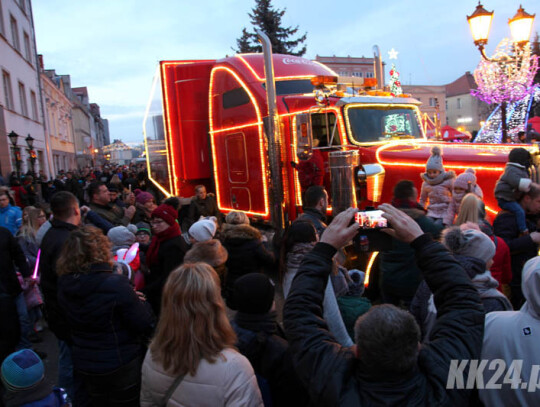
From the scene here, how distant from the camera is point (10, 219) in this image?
6785 millimetres

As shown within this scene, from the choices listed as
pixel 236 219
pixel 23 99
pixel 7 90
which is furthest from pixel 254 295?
pixel 23 99

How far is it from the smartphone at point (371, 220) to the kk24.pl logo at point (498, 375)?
696mm

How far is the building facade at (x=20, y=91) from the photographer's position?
58.3 ft

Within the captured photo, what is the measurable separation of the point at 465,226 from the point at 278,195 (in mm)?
3659

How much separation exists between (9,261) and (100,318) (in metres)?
2.17

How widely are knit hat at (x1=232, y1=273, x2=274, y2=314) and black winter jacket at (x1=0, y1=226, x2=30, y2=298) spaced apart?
9.46 feet

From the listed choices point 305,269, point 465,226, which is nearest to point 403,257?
point 465,226

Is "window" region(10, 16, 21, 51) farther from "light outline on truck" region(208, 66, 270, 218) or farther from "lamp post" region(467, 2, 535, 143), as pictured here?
"lamp post" region(467, 2, 535, 143)

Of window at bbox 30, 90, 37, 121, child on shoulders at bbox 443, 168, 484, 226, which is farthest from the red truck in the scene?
window at bbox 30, 90, 37, 121

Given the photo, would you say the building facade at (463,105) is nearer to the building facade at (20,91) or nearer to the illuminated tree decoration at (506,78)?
the illuminated tree decoration at (506,78)

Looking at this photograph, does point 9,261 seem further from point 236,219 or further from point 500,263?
point 500,263

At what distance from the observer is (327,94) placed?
20.6 feet

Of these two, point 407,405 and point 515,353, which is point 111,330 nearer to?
point 407,405

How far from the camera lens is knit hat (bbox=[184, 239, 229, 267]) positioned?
3434 millimetres
